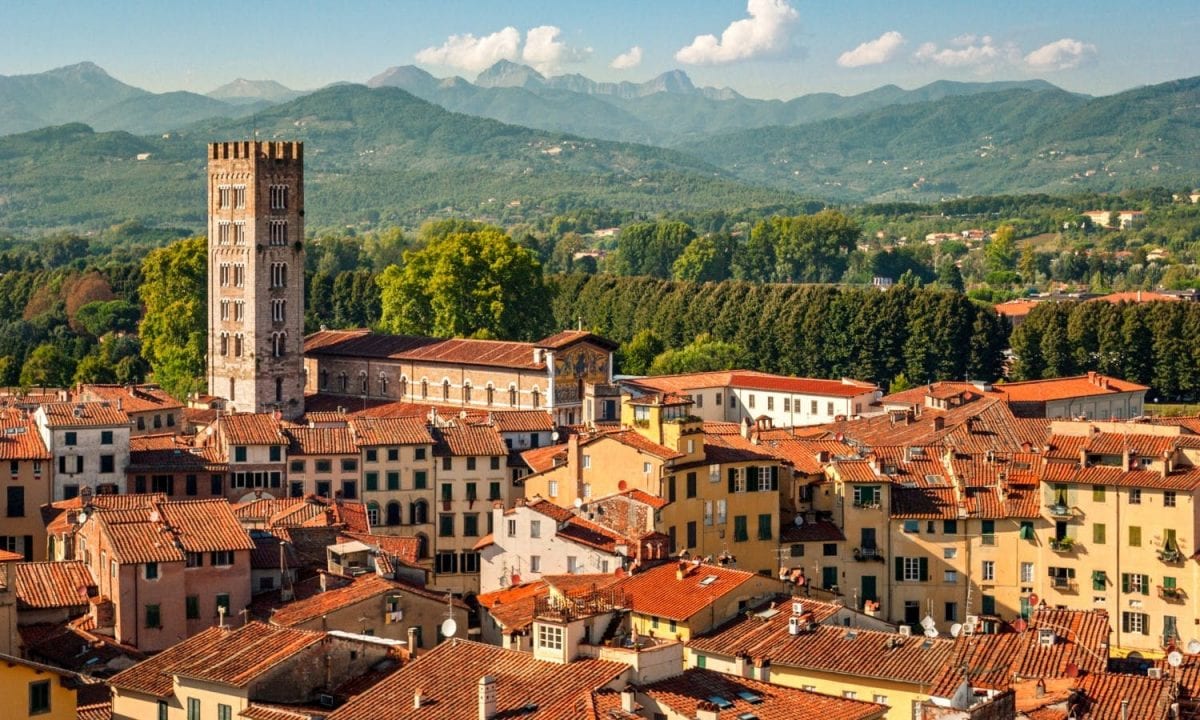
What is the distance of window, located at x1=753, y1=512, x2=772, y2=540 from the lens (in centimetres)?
6022

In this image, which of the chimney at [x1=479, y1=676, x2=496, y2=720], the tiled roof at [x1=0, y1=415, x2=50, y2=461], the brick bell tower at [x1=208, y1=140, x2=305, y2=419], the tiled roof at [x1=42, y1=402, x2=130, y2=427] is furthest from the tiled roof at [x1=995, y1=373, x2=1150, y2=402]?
the chimney at [x1=479, y1=676, x2=496, y2=720]

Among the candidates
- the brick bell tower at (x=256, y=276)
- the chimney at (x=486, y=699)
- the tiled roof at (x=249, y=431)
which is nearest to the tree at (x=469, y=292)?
the brick bell tower at (x=256, y=276)

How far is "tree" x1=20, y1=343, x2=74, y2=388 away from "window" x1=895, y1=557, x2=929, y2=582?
6183 cm

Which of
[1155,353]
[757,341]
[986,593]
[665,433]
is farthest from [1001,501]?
[757,341]

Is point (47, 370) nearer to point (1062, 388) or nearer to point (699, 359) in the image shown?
point (699, 359)

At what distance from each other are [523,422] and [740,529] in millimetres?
16928

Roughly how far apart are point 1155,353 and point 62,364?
57.0m

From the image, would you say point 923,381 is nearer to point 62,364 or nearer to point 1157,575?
point 62,364

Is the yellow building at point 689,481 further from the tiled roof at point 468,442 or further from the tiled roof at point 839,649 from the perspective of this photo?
the tiled roof at point 839,649

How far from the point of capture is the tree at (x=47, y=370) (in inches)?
4547

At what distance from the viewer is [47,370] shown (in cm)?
11781

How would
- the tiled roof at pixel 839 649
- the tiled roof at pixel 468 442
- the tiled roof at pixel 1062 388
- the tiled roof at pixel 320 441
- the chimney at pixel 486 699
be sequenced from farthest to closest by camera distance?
1. the tiled roof at pixel 1062 388
2. the tiled roof at pixel 468 442
3. the tiled roof at pixel 320 441
4. the tiled roof at pixel 839 649
5. the chimney at pixel 486 699

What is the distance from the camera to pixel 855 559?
199 ft

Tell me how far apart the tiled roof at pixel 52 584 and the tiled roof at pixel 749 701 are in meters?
15.0
